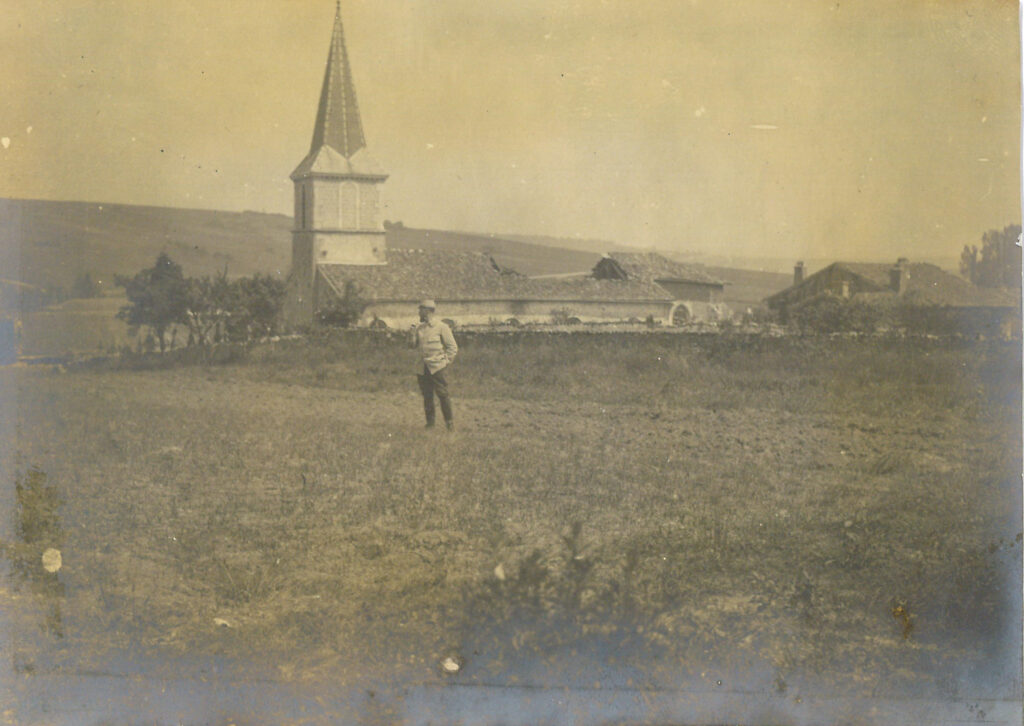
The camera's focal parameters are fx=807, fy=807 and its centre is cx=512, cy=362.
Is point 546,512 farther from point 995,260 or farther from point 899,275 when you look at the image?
point 995,260

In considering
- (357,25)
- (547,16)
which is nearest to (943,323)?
(547,16)

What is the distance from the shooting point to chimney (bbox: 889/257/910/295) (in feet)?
14.9

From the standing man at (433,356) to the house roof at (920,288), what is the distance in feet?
6.13

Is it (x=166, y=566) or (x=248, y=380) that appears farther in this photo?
(x=248, y=380)

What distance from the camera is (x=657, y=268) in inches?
183

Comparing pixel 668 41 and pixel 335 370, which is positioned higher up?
pixel 668 41

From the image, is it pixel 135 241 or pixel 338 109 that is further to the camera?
pixel 338 109

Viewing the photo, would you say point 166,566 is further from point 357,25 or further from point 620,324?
point 357,25

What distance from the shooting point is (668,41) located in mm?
4484

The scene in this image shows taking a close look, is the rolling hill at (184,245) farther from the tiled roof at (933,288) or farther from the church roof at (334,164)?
the tiled roof at (933,288)

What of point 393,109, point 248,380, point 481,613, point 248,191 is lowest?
point 481,613

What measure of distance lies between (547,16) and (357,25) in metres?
Answer: 1.06

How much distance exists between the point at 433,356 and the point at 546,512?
Answer: 107 centimetres

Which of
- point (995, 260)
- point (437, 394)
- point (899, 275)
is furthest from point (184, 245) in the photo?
point (995, 260)
